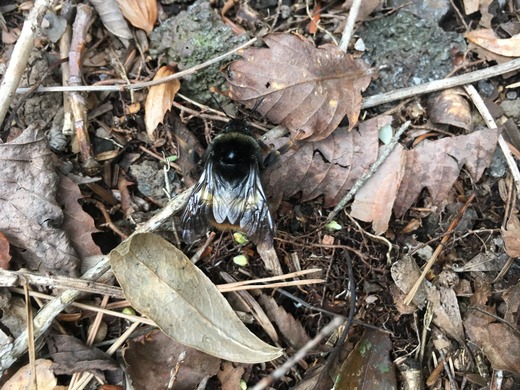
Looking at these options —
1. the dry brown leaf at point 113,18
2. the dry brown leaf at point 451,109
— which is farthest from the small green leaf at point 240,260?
the dry brown leaf at point 113,18

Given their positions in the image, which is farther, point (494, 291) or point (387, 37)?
point (387, 37)

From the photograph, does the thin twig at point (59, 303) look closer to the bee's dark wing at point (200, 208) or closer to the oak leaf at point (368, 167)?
the bee's dark wing at point (200, 208)

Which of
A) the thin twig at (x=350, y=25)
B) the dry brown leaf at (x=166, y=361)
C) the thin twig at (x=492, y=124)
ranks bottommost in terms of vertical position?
the dry brown leaf at (x=166, y=361)

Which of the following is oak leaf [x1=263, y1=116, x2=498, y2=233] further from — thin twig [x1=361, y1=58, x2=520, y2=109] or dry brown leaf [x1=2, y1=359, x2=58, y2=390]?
dry brown leaf [x1=2, y1=359, x2=58, y2=390]

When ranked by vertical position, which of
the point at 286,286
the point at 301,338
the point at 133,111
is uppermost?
the point at 133,111

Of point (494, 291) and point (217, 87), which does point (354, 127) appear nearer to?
point (217, 87)

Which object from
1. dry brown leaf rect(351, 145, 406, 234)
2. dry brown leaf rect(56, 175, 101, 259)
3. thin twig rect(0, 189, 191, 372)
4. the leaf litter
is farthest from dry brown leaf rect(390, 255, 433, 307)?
dry brown leaf rect(56, 175, 101, 259)

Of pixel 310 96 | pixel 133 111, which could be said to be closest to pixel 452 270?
pixel 310 96
